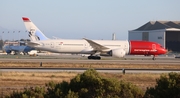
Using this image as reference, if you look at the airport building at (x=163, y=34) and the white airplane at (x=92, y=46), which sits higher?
the airport building at (x=163, y=34)

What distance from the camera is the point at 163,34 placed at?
109125mm

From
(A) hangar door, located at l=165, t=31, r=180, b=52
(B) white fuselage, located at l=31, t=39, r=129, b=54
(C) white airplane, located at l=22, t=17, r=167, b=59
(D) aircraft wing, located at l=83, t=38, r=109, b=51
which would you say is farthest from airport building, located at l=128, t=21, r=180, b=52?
(D) aircraft wing, located at l=83, t=38, r=109, b=51

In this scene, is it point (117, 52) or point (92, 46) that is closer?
point (117, 52)

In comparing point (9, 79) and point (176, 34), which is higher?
point (176, 34)

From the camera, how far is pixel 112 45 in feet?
187

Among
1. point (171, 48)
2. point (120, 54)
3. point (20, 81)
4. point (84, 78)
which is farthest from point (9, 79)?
point (171, 48)

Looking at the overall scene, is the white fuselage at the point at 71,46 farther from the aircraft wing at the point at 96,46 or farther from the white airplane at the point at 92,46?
the aircraft wing at the point at 96,46

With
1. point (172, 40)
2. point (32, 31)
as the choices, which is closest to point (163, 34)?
point (172, 40)

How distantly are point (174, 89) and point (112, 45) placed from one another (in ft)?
140

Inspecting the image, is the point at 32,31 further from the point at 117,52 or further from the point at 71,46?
the point at 117,52

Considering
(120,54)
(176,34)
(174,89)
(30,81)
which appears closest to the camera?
(174,89)

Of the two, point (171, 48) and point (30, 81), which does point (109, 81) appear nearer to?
point (30, 81)

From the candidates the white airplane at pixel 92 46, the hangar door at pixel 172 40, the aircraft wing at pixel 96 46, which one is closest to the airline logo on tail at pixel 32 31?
the white airplane at pixel 92 46

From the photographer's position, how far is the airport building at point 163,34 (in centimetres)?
11022
